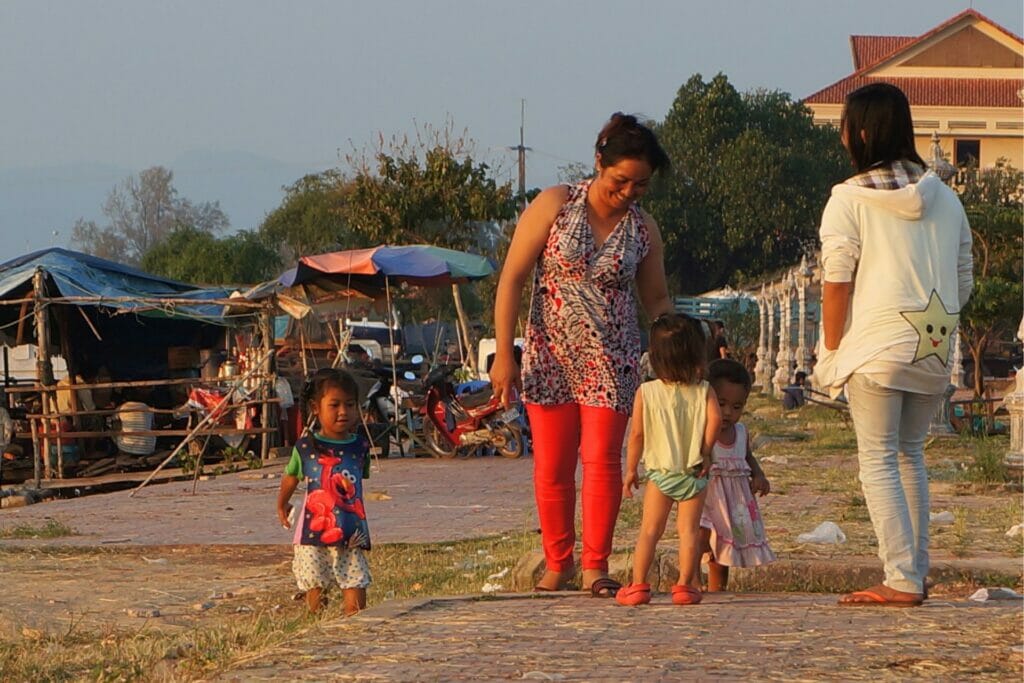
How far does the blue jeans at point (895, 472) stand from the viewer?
571cm

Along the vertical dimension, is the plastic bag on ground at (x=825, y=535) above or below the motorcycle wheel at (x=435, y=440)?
below

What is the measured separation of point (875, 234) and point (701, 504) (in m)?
1.25

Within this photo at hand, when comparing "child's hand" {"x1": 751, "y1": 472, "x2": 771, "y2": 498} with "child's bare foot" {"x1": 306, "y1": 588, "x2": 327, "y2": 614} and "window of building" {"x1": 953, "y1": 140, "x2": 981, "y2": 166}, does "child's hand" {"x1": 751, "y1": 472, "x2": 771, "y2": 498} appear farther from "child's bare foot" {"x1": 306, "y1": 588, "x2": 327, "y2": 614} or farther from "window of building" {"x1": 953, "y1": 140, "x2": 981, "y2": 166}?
"window of building" {"x1": 953, "y1": 140, "x2": 981, "y2": 166}

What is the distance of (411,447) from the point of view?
65.2ft

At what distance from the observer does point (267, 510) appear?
12883 millimetres

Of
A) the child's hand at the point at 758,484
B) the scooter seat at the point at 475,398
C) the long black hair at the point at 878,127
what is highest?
the long black hair at the point at 878,127

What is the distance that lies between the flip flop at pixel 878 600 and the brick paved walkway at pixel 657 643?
77mm

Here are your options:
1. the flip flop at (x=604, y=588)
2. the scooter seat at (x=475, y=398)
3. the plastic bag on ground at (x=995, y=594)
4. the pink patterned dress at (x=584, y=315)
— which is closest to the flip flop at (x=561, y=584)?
the flip flop at (x=604, y=588)

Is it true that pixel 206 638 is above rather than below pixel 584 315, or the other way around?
below

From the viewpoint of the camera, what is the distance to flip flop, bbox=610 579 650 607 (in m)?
5.96

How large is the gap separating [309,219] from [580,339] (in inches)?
2383

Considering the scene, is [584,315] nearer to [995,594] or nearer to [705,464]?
[705,464]

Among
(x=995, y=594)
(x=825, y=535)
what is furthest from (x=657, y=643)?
(x=825, y=535)

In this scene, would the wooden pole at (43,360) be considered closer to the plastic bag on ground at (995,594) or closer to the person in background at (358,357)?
the person in background at (358,357)
